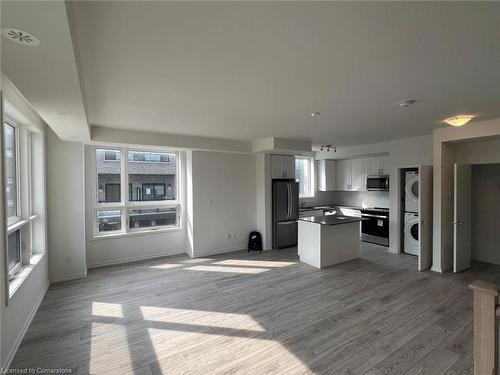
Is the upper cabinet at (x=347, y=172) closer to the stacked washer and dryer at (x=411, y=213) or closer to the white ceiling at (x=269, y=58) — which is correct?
the stacked washer and dryer at (x=411, y=213)

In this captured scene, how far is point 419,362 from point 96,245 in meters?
5.18

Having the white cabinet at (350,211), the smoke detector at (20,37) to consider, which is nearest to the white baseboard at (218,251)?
the white cabinet at (350,211)

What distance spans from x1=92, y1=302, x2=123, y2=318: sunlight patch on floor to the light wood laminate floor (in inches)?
0.5

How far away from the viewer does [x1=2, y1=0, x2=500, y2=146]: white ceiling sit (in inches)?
53.9

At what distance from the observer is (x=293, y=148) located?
17.7ft

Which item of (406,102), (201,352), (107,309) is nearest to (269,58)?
(406,102)

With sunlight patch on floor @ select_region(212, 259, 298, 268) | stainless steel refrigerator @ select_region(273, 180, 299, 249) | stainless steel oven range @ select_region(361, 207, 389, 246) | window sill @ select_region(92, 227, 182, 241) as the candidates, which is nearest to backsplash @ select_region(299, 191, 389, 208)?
stainless steel oven range @ select_region(361, 207, 389, 246)

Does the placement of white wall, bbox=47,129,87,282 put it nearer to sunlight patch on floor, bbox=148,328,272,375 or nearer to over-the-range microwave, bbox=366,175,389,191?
sunlight patch on floor, bbox=148,328,272,375

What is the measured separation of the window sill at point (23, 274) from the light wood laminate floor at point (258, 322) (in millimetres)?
568

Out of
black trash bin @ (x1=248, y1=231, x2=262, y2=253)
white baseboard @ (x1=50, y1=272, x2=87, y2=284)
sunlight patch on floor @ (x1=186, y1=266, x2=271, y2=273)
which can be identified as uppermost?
black trash bin @ (x1=248, y1=231, x2=262, y2=253)

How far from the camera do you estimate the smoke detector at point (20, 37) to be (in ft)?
3.80

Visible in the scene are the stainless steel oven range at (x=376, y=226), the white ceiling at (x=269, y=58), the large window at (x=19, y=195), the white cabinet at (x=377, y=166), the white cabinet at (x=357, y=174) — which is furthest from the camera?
the white cabinet at (x=357, y=174)

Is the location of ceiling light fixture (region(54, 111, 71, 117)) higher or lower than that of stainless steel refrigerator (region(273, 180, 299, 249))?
higher

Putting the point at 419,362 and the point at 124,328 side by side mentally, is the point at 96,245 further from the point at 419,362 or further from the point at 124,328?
the point at 419,362
